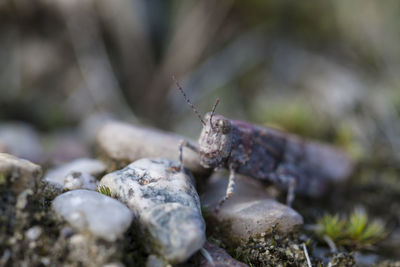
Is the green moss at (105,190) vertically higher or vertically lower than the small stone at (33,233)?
higher

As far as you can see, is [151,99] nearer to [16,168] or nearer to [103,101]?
→ [103,101]

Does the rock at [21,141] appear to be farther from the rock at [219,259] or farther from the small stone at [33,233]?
the rock at [219,259]

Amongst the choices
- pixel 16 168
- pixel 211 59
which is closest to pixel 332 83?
pixel 211 59

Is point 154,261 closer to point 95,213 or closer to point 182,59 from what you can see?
point 95,213

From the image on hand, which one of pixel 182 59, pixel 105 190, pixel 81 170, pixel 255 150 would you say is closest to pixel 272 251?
pixel 255 150

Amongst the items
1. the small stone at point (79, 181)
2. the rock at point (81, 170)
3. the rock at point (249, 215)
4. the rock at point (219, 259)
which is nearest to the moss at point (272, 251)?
the rock at point (249, 215)

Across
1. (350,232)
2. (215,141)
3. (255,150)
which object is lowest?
(350,232)

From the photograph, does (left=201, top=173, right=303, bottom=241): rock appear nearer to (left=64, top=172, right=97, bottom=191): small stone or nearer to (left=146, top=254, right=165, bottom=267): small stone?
(left=146, top=254, right=165, bottom=267): small stone
